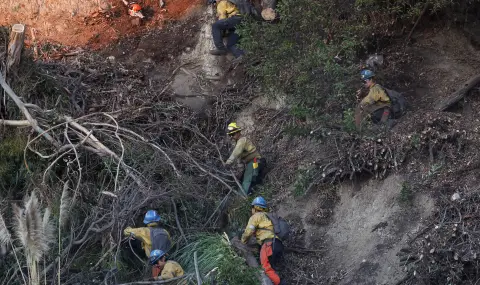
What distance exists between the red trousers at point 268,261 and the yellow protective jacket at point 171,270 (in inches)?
50.8

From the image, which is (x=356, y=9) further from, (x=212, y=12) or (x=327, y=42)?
(x=212, y=12)

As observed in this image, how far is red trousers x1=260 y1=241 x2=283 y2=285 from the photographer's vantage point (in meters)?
13.1

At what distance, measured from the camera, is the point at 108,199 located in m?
14.6

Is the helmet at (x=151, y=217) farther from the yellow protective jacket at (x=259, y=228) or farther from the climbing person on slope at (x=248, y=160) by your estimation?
the climbing person on slope at (x=248, y=160)

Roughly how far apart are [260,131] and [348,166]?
3288 mm

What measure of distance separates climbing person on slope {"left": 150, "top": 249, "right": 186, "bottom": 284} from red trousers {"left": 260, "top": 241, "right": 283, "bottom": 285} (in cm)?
129

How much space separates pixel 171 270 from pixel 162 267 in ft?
1.06

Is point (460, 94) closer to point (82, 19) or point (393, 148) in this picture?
point (393, 148)

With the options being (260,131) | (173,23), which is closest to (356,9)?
(260,131)

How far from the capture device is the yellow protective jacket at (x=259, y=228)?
1347 centimetres

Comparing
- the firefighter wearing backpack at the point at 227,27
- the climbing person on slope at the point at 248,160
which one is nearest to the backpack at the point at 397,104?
the climbing person on slope at the point at 248,160

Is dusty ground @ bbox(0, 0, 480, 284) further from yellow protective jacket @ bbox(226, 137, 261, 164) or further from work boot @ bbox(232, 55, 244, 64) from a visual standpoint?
yellow protective jacket @ bbox(226, 137, 261, 164)

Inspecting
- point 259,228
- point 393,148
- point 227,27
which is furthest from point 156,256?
point 227,27

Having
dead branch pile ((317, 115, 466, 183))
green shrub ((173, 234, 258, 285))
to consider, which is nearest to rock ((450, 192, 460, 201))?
dead branch pile ((317, 115, 466, 183))
